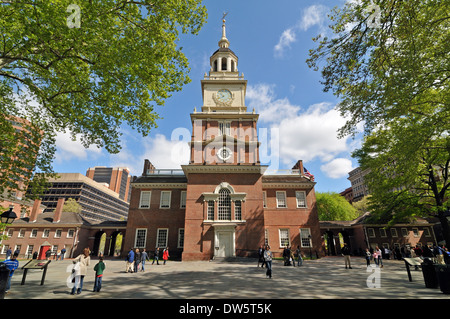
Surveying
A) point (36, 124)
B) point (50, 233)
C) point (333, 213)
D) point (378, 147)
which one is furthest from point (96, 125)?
point (333, 213)

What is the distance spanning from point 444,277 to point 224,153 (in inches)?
806

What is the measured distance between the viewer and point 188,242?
2239 cm

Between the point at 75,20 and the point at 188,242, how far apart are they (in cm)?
2010

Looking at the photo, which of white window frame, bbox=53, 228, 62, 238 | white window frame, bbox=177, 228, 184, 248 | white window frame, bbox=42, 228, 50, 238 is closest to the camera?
white window frame, bbox=177, 228, 184, 248

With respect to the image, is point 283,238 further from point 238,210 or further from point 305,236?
point 238,210

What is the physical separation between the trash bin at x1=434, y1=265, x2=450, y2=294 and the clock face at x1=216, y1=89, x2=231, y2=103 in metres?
26.3

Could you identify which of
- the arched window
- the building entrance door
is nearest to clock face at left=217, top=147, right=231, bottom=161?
the arched window

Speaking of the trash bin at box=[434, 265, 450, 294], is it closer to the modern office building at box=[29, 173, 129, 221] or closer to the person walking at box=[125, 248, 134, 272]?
the person walking at box=[125, 248, 134, 272]

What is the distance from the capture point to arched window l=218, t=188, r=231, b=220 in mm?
23281

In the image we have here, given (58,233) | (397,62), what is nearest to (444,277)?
(397,62)

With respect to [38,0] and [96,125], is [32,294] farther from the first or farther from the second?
[38,0]

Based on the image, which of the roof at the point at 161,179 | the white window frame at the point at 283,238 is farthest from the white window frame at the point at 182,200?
the white window frame at the point at 283,238

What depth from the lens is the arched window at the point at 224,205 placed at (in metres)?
23.3
